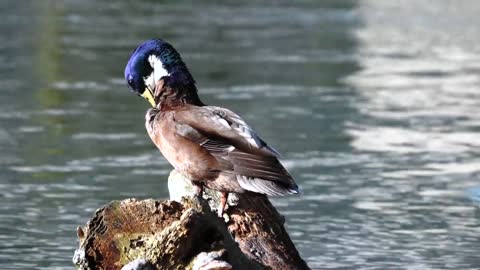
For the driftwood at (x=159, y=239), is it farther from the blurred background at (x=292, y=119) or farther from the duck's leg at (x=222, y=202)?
the blurred background at (x=292, y=119)

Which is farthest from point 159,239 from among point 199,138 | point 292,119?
point 292,119

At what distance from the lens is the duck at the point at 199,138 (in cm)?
758

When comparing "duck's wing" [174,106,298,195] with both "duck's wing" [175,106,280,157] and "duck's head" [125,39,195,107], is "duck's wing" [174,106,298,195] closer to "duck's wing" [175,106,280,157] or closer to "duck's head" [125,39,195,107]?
"duck's wing" [175,106,280,157]

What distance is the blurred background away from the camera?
34.5 ft

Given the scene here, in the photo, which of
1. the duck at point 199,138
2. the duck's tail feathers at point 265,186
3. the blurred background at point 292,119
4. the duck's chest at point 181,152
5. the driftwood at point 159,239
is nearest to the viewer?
the driftwood at point 159,239

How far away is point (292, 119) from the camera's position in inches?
611

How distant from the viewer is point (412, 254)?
9898 millimetres

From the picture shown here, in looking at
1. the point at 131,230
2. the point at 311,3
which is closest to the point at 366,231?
the point at 131,230

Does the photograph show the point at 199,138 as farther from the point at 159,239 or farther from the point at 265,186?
the point at 159,239

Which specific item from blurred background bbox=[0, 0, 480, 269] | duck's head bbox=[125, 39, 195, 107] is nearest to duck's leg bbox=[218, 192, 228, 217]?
duck's head bbox=[125, 39, 195, 107]

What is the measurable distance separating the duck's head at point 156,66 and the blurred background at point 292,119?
1860 millimetres

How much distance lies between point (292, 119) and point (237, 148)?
7879mm

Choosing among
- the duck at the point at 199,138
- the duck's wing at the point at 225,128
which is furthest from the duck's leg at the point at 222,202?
the duck's wing at the point at 225,128

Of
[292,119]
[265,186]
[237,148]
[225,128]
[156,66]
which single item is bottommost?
[265,186]
